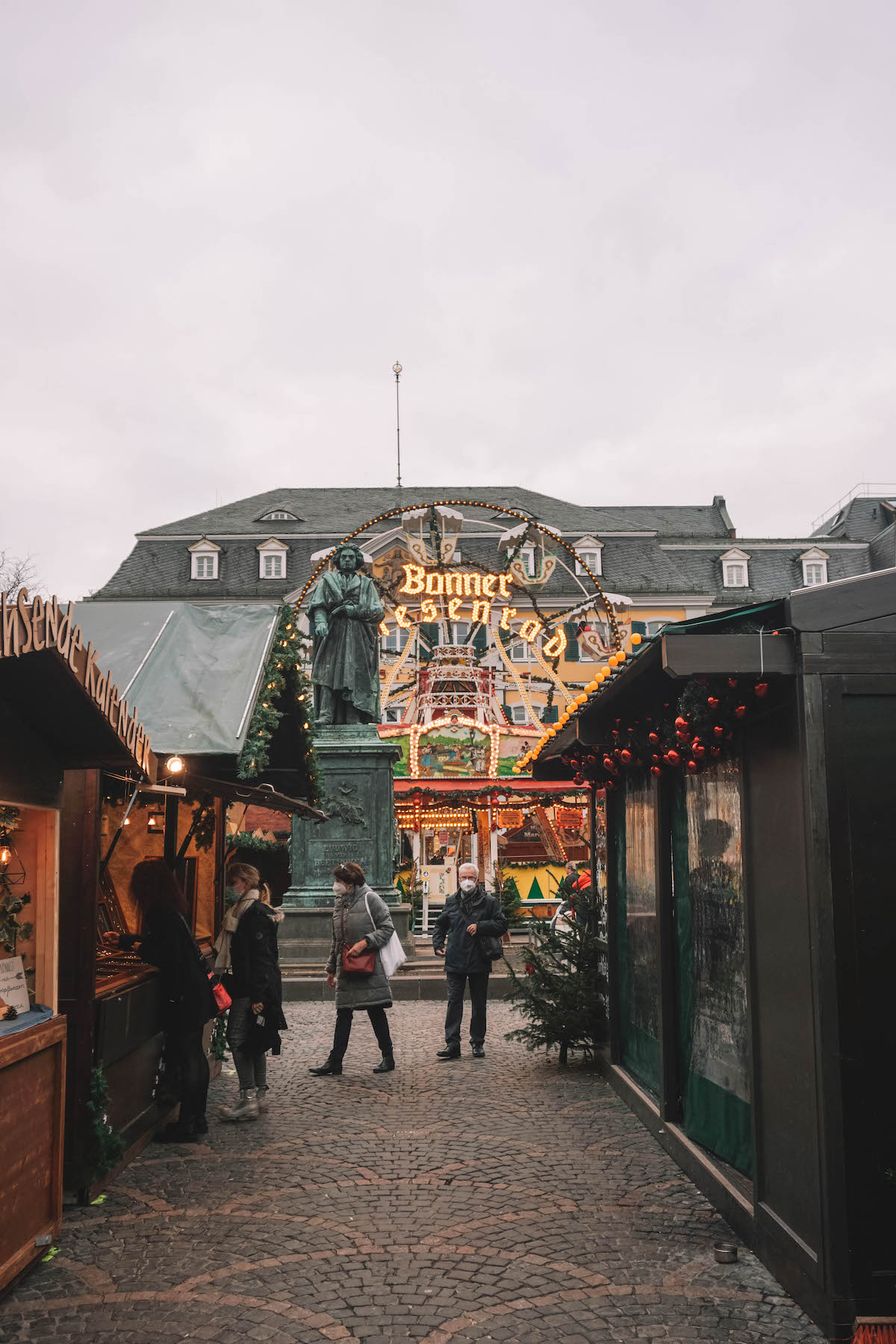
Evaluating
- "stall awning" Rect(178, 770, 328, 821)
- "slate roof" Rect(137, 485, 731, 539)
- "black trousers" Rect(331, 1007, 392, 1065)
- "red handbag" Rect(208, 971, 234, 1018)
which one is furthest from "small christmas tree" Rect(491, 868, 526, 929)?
"slate roof" Rect(137, 485, 731, 539)

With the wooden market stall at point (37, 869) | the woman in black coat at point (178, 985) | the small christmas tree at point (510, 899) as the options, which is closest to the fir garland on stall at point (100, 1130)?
the wooden market stall at point (37, 869)

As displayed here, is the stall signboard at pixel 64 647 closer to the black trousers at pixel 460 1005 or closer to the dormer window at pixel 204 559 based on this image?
the black trousers at pixel 460 1005

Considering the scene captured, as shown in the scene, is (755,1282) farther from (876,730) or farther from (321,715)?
(321,715)

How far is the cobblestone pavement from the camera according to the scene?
13.5 feet

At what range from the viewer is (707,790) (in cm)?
572

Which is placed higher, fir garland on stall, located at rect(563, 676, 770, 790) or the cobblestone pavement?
fir garland on stall, located at rect(563, 676, 770, 790)

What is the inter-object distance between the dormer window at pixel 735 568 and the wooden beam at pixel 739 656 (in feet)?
156

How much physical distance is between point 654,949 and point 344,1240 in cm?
264

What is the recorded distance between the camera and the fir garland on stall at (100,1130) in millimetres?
5531

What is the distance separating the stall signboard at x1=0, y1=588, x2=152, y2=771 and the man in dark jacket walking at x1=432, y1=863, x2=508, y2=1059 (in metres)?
4.72

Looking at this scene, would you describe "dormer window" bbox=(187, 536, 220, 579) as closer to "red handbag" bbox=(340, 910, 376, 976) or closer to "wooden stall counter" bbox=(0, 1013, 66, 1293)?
"red handbag" bbox=(340, 910, 376, 976)

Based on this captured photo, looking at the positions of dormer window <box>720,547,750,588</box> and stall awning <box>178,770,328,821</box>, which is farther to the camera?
dormer window <box>720,547,750,588</box>

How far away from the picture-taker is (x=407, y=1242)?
499cm

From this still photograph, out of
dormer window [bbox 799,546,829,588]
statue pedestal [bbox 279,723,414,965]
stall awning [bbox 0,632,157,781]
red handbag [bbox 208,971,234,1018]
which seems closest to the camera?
stall awning [bbox 0,632,157,781]
